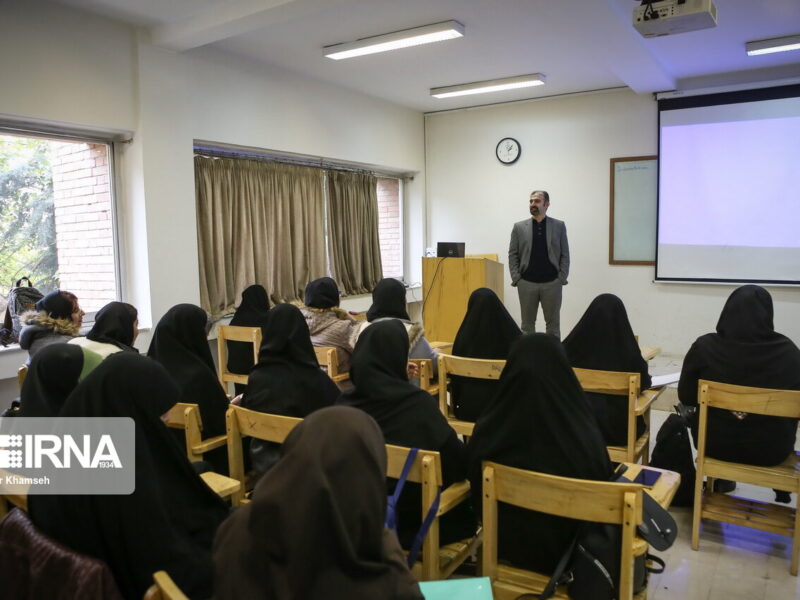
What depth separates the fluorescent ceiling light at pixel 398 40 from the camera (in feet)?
14.8

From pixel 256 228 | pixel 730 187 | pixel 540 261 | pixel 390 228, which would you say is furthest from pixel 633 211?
pixel 256 228

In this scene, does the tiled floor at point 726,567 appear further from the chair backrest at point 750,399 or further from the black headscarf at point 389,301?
the black headscarf at point 389,301

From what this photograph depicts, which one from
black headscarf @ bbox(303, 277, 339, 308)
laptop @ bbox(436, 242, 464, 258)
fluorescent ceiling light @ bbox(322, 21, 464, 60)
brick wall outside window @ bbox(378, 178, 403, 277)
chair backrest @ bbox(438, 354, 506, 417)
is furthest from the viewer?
brick wall outside window @ bbox(378, 178, 403, 277)

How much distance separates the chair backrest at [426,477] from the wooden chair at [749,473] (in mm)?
1428

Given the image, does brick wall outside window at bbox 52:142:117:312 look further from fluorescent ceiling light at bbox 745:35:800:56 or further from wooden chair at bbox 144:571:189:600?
fluorescent ceiling light at bbox 745:35:800:56

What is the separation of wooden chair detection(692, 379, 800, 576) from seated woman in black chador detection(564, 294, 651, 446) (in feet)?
1.13

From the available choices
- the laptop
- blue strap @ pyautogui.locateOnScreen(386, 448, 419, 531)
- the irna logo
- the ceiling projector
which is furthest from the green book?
the laptop

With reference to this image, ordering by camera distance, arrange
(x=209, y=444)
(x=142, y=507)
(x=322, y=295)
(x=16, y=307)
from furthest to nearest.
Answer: (x=322, y=295) < (x=16, y=307) < (x=209, y=444) < (x=142, y=507)

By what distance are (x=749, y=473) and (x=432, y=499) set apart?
1.63 metres

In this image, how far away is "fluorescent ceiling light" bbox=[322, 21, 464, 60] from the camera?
14.8 feet

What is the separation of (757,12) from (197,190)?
4.58 meters

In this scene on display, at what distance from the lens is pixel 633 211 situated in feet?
21.9

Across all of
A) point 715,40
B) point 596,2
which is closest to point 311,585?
point 596,2

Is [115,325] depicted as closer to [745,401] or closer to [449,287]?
[745,401]
